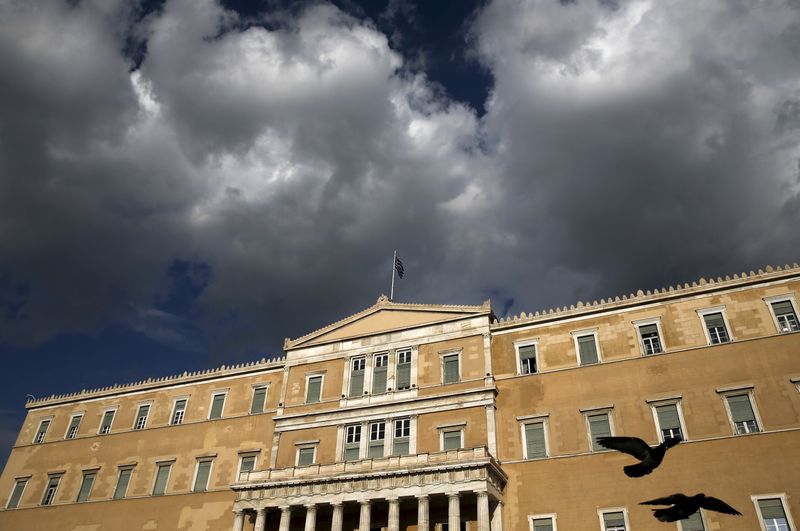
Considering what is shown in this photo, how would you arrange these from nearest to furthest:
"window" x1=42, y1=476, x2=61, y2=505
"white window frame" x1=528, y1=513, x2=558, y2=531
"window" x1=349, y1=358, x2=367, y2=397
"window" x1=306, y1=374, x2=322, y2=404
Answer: "white window frame" x1=528, y1=513, x2=558, y2=531
"window" x1=349, y1=358, x2=367, y2=397
"window" x1=306, y1=374, x2=322, y2=404
"window" x1=42, y1=476, x2=61, y2=505

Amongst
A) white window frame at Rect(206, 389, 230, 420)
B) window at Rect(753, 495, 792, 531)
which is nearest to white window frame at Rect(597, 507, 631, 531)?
window at Rect(753, 495, 792, 531)

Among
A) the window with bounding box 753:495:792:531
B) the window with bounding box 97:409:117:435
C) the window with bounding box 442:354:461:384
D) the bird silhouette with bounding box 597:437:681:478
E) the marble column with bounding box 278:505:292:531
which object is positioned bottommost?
the bird silhouette with bounding box 597:437:681:478

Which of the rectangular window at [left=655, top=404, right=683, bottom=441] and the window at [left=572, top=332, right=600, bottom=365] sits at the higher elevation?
the window at [left=572, top=332, right=600, bottom=365]

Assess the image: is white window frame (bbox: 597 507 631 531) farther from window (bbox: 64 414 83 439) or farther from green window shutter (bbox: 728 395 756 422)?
window (bbox: 64 414 83 439)

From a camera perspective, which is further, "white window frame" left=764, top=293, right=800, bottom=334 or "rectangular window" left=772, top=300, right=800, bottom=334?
"white window frame" left=764, top=293, right=800, bottom=334

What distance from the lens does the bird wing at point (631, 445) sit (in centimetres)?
1391

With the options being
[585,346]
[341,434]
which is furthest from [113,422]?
[585,346]

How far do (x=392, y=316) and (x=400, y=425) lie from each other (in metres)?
6.95

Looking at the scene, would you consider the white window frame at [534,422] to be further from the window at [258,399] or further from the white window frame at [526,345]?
the window at [258,399]

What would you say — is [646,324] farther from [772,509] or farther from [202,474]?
[202,474]

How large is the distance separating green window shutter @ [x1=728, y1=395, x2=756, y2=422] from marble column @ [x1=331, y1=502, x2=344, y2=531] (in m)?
18.8

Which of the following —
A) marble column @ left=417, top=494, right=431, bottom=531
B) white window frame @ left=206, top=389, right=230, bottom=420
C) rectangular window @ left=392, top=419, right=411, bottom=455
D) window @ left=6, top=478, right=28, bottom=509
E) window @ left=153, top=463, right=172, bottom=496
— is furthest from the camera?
window @ left=6, top=478, right=28, bottom=509

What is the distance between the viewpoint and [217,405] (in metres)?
43.2

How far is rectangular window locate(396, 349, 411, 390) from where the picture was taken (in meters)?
36.7
